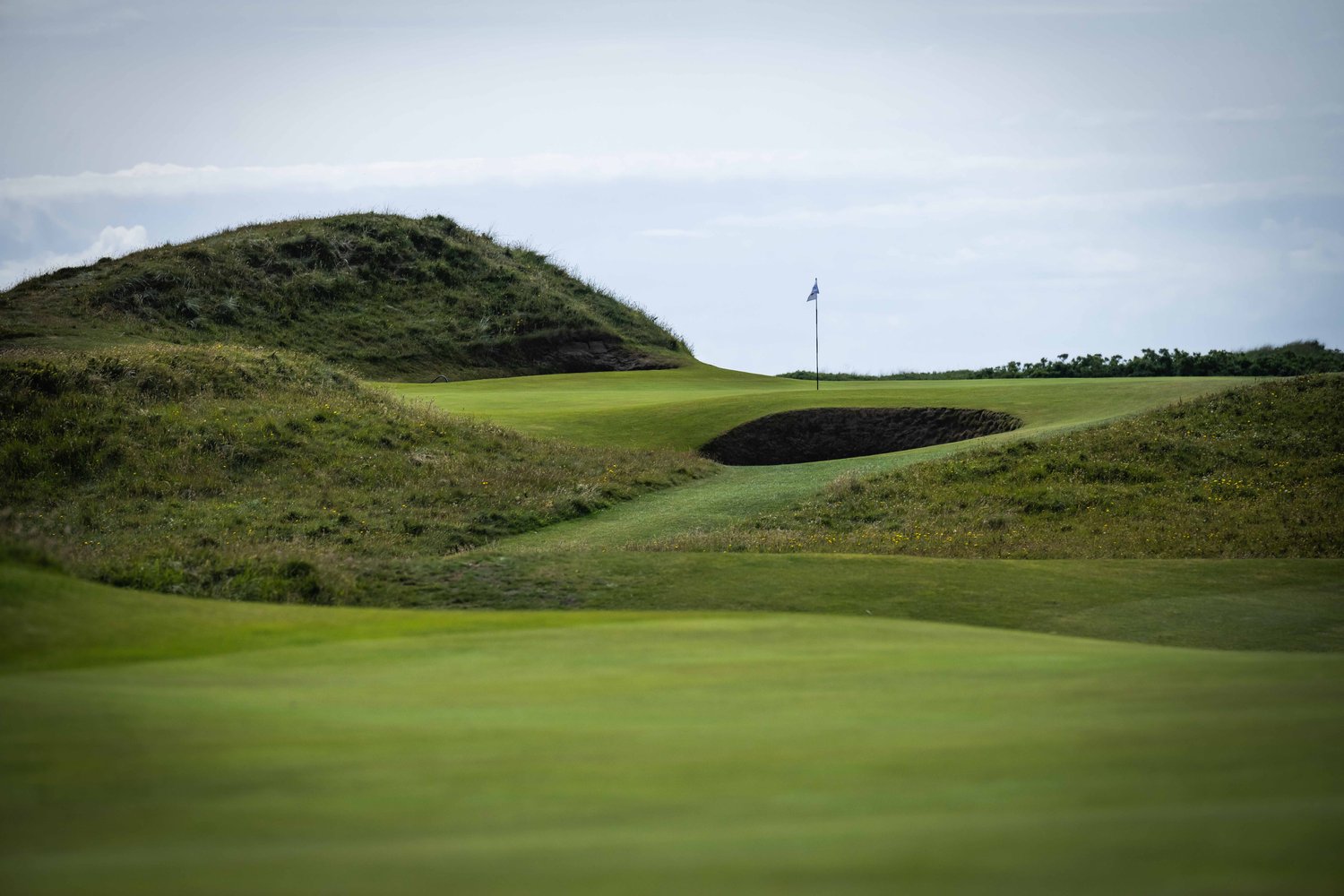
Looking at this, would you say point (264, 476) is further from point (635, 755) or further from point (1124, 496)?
point (635, 755)

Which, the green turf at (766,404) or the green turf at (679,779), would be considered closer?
the green turf at (679,779)

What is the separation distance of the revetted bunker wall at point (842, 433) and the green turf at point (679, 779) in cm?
2283

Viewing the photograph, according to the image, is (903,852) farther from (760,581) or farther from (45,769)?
(760,581)

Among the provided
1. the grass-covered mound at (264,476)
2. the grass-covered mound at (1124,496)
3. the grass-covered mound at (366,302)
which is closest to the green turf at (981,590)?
the grass-covered mound at (264,476)

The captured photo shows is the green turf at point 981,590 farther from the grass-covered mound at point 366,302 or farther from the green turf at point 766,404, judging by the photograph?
the grass-covered mound at point 366,302

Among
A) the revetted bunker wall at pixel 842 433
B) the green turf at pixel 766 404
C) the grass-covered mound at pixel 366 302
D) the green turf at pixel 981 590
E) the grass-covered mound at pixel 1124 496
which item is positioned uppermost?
the grass-covered mound at pixel 366 302

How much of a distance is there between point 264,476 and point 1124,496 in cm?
1566

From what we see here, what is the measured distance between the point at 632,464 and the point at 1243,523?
12175mm

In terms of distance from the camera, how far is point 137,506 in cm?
1902

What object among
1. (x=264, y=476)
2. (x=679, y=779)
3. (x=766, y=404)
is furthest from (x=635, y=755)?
(x=766, y=404)

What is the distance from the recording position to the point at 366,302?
55594 millimetres

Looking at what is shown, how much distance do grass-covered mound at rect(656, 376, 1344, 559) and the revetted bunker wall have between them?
4.59 metres

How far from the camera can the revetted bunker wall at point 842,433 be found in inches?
1133

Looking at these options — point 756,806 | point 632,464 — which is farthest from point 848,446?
point 756,806
